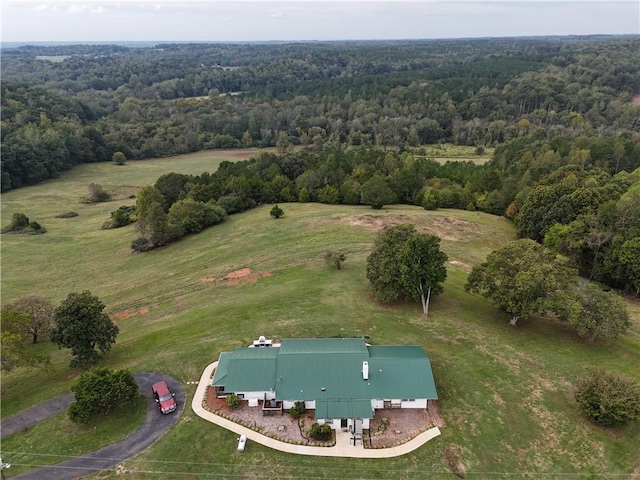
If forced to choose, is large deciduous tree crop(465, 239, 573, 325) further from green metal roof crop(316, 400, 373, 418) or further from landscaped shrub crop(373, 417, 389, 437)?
green metal roof crop(316, 400, 373, 418)

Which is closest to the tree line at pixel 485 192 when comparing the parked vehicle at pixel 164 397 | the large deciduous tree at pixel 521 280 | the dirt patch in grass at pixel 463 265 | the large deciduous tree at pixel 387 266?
the dirt patch in grass at pixel 463 265

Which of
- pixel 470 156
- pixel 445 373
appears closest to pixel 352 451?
pixel 445 373

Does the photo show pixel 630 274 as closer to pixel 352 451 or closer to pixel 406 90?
pixel 352 451

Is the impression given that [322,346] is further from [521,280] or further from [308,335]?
[521,280]

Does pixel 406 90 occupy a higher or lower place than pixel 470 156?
higher

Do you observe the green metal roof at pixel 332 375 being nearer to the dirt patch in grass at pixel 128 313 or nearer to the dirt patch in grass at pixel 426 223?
the dirt patch in grass at pixel 128 313

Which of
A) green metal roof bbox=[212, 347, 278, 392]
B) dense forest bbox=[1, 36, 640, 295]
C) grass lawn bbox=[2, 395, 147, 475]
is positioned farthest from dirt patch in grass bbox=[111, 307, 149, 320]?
dense forest bbox=[1, 36, 640, 295]
